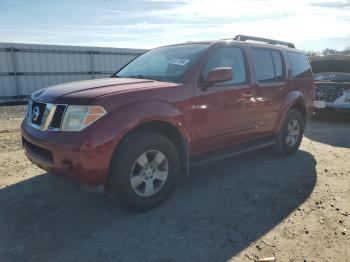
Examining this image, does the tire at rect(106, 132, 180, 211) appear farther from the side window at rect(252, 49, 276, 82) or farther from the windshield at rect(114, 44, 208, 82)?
the side window at rect(252, 49, 276, 82)

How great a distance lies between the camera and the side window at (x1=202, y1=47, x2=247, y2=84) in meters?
4.14

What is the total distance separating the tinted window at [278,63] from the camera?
5.34 m

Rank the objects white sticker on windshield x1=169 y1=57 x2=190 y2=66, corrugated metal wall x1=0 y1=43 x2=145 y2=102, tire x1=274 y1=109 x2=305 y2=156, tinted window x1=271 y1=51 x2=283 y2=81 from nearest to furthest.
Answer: white sticker on windshield x1=169 y1=57 x2=190 y2=66 < tinted window x1=271 y1=51 x2=283 y2=81 < tire x1=274 y1=109 x2=305 y2=156 < corrugated metal wall x1=0 y1=43 x2=145 y2=102

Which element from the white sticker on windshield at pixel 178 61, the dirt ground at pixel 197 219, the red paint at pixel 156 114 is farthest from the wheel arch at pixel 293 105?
the white sticker on windshield at pixel 178 61

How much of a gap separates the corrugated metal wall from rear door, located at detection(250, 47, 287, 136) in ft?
36.8

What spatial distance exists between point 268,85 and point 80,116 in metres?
3.07

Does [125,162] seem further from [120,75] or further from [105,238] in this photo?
[120,75]

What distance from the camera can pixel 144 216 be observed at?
3.51 meters

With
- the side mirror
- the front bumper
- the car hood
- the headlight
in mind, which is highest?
the side mirror

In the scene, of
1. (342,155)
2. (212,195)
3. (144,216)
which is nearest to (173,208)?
(144,216)

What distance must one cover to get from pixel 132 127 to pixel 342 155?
4375 millimetres

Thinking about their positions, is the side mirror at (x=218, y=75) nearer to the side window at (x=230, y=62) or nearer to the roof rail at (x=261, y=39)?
the side window at (x=230, y=62)

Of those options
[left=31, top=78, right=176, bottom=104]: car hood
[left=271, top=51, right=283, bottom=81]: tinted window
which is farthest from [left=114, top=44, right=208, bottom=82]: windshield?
[left=271, top=51, right=283, bottom=81]: tinted window

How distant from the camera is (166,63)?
429 cm
